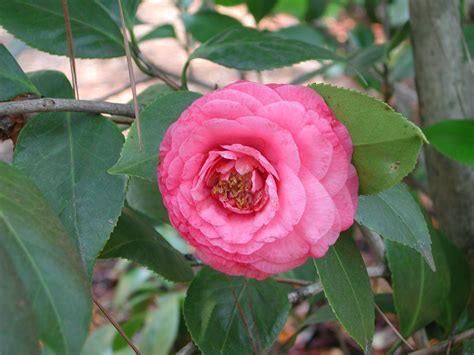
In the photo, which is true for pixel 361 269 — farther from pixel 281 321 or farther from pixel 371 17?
pixel 371 17

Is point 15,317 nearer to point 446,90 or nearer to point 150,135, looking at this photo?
point 150,135

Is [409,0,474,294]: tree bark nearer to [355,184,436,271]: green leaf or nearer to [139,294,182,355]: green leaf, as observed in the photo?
[355,184,436,271]: green leaf

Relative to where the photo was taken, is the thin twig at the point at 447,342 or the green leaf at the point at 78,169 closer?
the green leaf at the point at 78,169

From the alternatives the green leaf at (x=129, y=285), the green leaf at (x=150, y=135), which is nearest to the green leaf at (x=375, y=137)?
the green leaf at (x=150, y=135)

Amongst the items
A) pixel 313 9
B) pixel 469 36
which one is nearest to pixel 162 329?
pixel 313 9

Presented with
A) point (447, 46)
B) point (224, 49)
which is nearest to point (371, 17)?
point (447, 46)

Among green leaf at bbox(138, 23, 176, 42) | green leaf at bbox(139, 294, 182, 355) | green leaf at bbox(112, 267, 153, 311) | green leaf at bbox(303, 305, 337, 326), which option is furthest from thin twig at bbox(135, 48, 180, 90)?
green leaf at bbox(112, 267, 153, 311)

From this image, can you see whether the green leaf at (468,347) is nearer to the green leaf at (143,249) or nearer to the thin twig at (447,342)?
the thin twig at (447,342)
